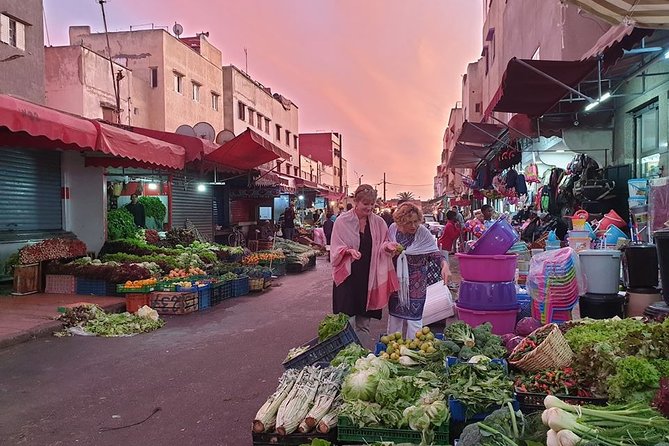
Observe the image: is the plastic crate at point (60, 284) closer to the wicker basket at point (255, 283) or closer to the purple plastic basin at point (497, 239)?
the wicker basket at point (255, 283)

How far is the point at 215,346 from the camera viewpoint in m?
7.45

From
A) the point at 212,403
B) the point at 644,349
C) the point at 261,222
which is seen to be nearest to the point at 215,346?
the point at 212,403

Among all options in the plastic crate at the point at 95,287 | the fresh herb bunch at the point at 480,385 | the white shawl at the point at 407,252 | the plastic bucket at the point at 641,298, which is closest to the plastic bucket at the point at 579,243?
the plastic bucket at the point at 641,298

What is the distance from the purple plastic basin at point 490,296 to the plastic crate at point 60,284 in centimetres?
886

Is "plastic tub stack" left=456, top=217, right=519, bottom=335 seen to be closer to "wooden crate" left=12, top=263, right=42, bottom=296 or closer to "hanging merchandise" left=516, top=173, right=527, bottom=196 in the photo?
"hanging merchandise" left=516, top=173, right=527, bottom=196

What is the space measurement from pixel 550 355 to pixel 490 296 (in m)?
2.17

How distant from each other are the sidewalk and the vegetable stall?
560 cm

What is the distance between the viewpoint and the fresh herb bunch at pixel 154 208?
51.2 ft

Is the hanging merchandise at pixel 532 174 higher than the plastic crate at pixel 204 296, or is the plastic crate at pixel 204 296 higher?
the hanging merchandise at pixel 532 174

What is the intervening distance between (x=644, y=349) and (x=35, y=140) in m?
10.9

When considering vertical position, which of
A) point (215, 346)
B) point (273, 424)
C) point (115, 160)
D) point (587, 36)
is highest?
point (587, 36)

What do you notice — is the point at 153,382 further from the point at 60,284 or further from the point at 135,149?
the point at 60,284

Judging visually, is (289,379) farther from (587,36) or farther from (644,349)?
(587,36)

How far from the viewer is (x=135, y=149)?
1067 centimetres
